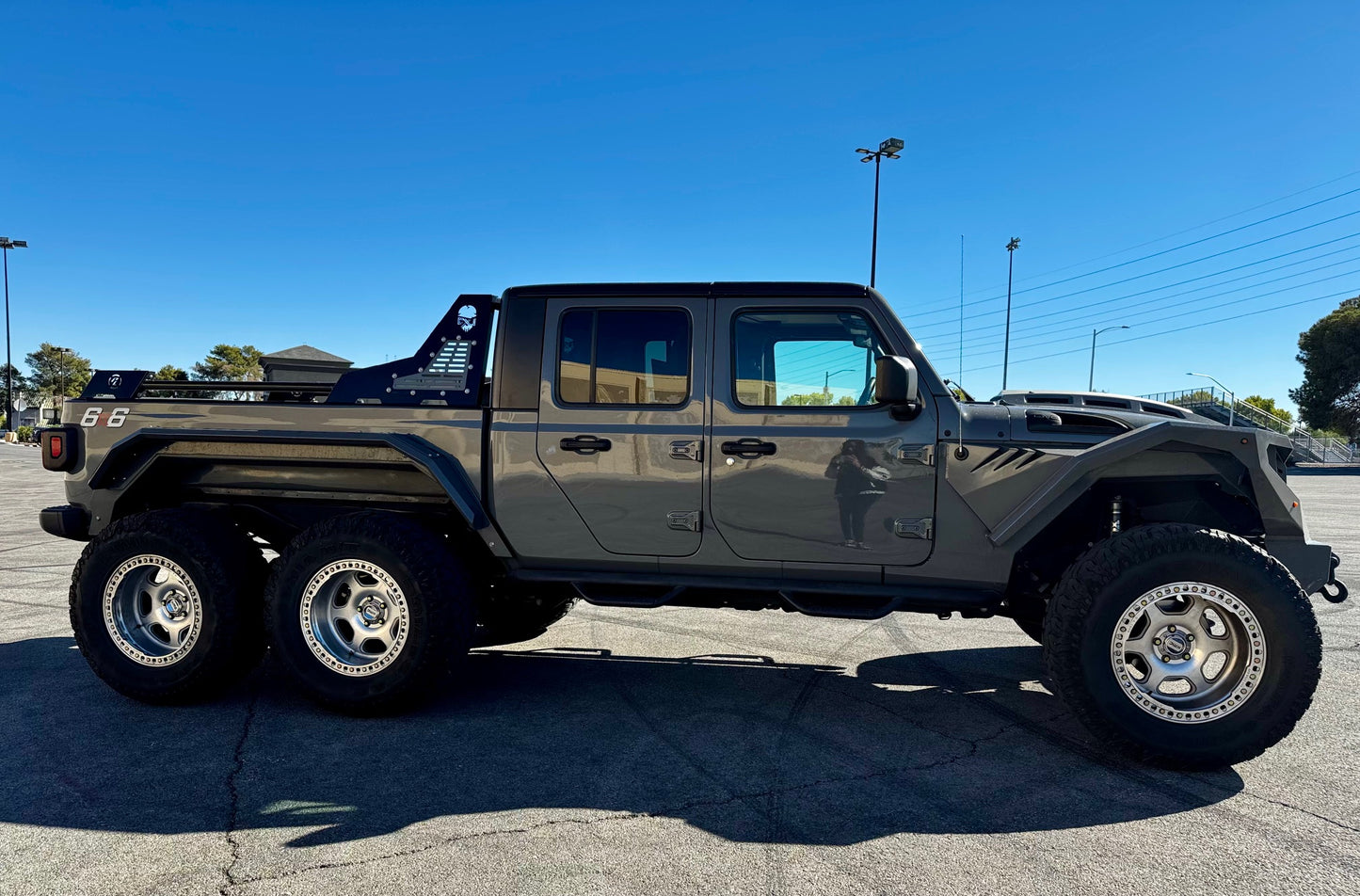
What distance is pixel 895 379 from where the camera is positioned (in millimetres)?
3531

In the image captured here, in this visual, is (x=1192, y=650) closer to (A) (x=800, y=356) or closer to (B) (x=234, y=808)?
(A) (x=800, y=356)

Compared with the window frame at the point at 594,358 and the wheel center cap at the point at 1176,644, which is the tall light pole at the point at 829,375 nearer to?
the window frame at the point at 594,358

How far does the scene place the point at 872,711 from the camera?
4.18m

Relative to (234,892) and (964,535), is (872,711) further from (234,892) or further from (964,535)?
(234,892)

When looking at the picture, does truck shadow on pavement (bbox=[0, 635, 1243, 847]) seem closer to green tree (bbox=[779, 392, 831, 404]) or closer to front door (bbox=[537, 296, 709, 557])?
front door (bbox=[537, 296, 709, 557])

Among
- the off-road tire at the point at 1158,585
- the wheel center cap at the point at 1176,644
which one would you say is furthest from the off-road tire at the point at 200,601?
the wheel center cap at the point at 1176,644

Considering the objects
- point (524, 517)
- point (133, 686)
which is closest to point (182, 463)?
point (133, 686)

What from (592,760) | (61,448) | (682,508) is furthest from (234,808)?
(61,448)

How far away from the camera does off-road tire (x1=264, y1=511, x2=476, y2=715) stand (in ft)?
12.9

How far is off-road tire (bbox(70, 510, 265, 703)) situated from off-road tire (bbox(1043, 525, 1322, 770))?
4079mm

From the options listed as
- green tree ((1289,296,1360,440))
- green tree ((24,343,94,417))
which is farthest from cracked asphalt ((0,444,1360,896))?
green tree ((24,343,94,417))

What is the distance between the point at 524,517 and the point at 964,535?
219 centimetres

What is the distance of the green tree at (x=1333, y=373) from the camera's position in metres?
49.5

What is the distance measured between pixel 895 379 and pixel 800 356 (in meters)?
0.62
